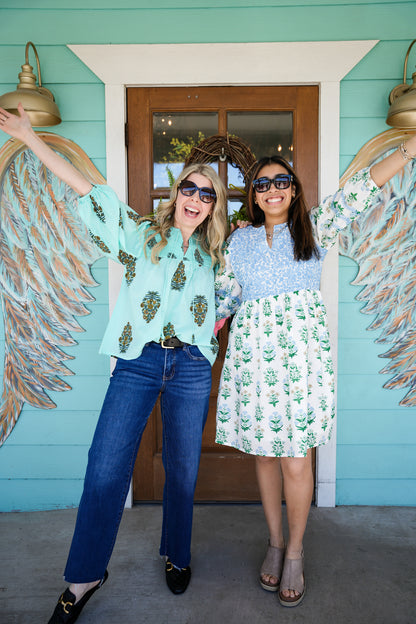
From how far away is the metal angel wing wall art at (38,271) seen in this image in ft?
7.85

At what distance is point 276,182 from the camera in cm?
177

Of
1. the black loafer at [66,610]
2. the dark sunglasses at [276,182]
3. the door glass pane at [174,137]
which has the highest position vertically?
the door glass pane at [174,137]

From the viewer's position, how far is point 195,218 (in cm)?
180

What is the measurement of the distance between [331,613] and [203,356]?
112 centimetres

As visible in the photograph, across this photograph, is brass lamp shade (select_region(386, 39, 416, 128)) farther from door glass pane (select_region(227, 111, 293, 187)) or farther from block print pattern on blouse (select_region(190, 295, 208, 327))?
block print pattern on blouse (select_region(190, 295, 208, 327))

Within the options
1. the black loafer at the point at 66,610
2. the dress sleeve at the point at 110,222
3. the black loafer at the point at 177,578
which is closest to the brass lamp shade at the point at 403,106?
the dress sleeve at the point at 110,222

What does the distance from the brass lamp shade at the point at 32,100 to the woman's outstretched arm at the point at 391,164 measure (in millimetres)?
1572

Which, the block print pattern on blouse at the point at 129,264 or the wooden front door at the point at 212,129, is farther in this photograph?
the wooden front door at the point at 212,129

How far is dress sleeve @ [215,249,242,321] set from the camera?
190cm

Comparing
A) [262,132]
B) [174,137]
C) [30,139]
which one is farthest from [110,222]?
[262,132]

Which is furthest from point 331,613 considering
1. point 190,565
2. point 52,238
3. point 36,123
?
point 36,123

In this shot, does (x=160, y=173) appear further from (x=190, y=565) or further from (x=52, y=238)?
(x=190, y=565)

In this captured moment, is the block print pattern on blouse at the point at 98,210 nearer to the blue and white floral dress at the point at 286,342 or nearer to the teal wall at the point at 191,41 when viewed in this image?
the blue and white floral dress at the point at 286,342

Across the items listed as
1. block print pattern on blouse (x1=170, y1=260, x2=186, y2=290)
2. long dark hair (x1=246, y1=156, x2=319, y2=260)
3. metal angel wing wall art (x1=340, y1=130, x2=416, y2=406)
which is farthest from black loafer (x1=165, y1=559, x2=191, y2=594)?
metal angel wing wall art (x1=340, y1=130, x2=416, y2=406)
